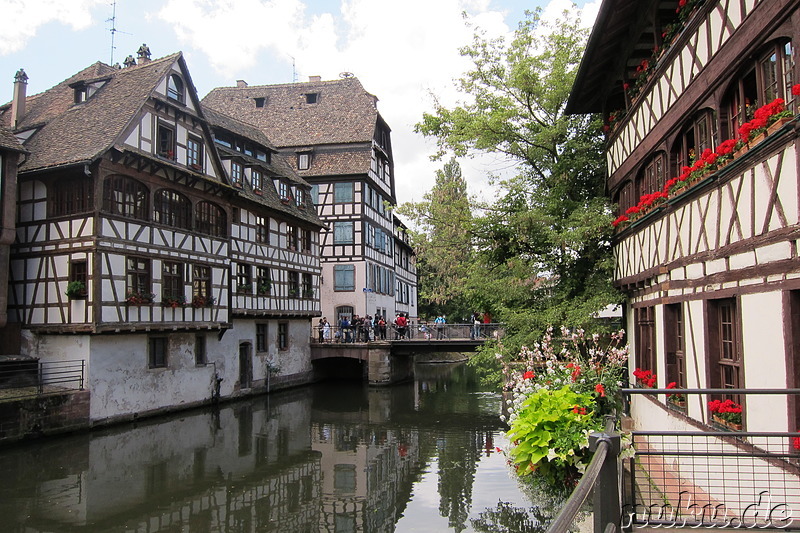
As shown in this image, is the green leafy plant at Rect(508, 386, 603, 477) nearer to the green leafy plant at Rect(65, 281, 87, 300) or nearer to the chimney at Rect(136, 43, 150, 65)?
the green leafy plant at Rect(65, 281, 87, 300)

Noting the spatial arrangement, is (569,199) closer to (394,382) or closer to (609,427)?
(609,427)

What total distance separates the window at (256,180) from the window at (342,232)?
8.35 m

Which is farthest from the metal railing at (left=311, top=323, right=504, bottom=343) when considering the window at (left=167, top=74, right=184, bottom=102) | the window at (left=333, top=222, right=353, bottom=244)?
the window at (left=167, top=74, right=184, bottom=102)

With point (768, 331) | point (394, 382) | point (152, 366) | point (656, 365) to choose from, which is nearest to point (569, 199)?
point (656, 365)

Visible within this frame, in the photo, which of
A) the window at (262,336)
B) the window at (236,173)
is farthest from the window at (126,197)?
the window at (262,336)

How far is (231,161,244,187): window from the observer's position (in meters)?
27.4

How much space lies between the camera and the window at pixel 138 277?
67.0ft

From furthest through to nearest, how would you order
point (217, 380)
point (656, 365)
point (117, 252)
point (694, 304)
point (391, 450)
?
point (217, 380) → point (117, 252) → point (391, 450) → point (656, 365) → point (694, 304)

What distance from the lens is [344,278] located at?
3731 centimetres

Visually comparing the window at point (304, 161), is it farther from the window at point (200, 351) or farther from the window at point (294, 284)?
the window at point (200, 351)

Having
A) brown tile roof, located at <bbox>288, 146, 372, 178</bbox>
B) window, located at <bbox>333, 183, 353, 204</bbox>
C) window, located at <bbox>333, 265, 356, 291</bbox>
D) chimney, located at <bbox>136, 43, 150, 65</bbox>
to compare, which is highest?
chimney, located at <bbox>136, 43, 150, 65</bbox>

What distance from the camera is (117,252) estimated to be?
1994cm

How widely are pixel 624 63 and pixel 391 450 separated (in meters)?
10.5

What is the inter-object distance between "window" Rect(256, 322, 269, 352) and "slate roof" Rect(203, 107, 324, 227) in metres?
5.08
